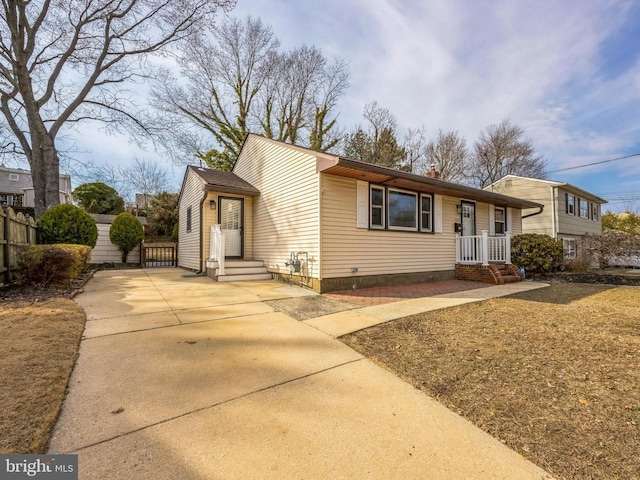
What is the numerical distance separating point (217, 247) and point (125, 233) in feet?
26.0

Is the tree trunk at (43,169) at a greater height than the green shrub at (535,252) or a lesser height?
greater

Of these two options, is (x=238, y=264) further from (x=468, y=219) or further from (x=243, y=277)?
(x=468, y=219)

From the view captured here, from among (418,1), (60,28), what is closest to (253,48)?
(60,28)

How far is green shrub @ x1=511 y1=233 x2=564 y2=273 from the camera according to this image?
34.3ft

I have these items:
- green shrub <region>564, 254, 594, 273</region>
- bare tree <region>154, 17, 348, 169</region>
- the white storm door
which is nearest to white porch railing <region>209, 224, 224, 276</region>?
the white storm door

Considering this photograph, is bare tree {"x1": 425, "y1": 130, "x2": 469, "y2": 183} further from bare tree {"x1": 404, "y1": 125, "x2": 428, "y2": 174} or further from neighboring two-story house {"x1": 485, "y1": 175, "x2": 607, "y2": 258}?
neighboring two-story house {"x1": 485, "y1": 175, "x2": 607, "y2": 258}

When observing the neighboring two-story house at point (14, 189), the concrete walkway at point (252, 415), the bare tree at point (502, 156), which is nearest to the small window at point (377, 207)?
the concrete walkway at point (252, 415)

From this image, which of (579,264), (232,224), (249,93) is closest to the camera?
(232,224)

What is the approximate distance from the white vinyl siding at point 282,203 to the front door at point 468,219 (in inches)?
207

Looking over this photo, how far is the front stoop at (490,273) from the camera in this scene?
8867 mm

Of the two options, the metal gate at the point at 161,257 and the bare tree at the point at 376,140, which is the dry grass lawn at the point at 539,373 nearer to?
the metal gate at the point at 161,257

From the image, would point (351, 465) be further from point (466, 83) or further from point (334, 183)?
point (466, 83)

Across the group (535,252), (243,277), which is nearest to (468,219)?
(535,252)

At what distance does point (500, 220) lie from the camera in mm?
11867
